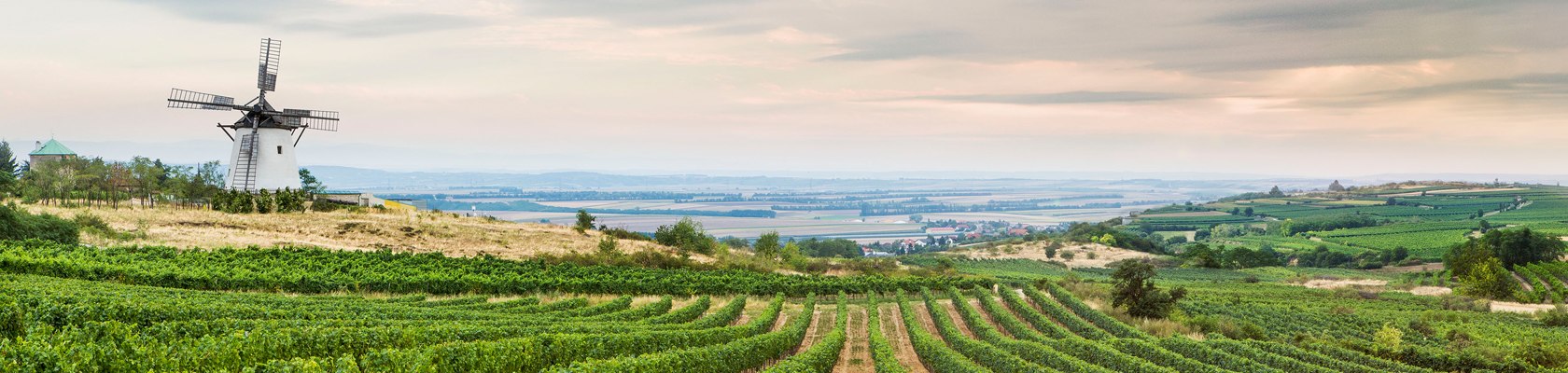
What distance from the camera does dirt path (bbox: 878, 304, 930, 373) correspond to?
111 ft

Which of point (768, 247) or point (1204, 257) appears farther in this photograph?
point (1204, 257)

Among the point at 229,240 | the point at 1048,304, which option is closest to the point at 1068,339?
the point at 1048,304

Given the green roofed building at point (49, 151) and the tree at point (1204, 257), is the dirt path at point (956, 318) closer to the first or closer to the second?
the tree at point (1204, 257)

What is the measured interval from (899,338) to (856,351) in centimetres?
459

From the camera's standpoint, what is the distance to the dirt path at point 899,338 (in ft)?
111

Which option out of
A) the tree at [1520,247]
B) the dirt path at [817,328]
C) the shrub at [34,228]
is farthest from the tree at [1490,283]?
the shrub at [34,228]

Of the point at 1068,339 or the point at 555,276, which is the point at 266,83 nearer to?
the point at 555,276

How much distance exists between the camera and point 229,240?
55.5 meters

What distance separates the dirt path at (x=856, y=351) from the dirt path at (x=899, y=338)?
0.98 m

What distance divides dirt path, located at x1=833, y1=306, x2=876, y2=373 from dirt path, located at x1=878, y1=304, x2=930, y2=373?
98 cm

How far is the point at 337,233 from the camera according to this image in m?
63.3

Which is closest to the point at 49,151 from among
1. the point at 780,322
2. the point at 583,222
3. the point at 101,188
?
the point at 101,188

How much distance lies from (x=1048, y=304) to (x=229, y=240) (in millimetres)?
45170

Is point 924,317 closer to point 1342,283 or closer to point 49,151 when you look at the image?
point 1342,283
